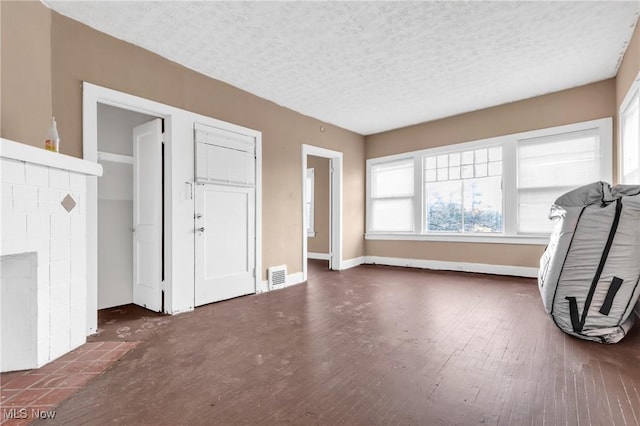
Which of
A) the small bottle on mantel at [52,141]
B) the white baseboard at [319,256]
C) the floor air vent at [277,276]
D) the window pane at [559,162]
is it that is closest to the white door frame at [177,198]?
the small bottle on mantel at [52,141]

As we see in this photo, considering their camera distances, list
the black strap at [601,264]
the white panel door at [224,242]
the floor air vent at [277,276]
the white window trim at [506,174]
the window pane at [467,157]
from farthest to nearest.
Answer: the window pane at [467,157]
the floor air vent at [277,276]
the white window trim at [506,174]
the white panel door at [224,242]
the black strap at [601,264]

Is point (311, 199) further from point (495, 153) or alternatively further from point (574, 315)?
point (574, 315)

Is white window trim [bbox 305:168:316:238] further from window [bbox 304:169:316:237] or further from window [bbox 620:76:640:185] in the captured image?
window [bbox 620:76:640:185]

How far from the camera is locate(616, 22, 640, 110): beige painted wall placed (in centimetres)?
303

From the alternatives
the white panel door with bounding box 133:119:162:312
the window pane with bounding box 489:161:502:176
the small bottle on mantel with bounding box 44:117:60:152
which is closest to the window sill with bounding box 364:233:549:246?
the window pane with bounding box 489:161:502:176

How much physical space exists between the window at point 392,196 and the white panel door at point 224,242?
3.33 m

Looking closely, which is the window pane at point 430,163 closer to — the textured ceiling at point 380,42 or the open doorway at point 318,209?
the textured ceiling at point 380,42

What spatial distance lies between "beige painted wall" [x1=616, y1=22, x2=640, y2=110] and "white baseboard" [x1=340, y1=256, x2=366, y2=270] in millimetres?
4743

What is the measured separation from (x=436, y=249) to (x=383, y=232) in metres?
1.17

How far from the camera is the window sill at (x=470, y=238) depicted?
486 cm

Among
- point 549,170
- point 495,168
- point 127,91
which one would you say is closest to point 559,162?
point 549,170

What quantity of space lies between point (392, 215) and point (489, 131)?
2379 millimetres

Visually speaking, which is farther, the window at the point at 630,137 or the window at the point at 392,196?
the window at the point at 392,196

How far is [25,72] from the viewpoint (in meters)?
2.41
